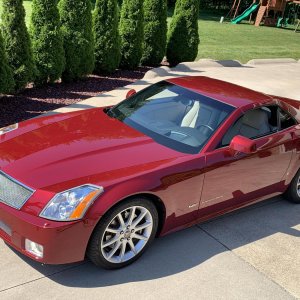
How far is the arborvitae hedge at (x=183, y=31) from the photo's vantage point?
13914 millimetres

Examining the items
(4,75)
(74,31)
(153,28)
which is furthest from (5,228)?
(153,28)

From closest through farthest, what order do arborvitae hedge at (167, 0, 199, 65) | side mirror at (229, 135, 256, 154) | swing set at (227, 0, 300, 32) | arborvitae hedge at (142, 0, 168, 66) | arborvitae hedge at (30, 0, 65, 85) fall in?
side mirror at (229, 135, 256, 154) < arborvitae hedge at (30, 0, 65, 85) < arborvitae hedge at (142, 0, 168, 66) < arborvitae hedge at (167, 0, 199, 65) < swing set at (227, 0, 300, 32)

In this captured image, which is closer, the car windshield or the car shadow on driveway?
the car shadow on driveway

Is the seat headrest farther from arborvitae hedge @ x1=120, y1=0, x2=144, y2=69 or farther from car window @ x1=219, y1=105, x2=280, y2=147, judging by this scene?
arborvitae hedge @ x1=120, y1=0, x2=144, y2=69

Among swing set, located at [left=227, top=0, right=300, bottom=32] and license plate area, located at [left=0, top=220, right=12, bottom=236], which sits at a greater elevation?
swing set, located at [left=227, top=0, right=300, bottom=32]

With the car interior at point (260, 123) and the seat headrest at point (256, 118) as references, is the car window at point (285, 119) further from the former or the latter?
the seat headrest at point (256, 118)

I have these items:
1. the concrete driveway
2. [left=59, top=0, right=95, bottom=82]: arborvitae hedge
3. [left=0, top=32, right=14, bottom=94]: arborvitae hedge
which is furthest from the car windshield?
[left=59, top=0, right=95, bottom=82]: arborvitae hedge

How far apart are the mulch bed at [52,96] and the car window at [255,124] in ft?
13.5

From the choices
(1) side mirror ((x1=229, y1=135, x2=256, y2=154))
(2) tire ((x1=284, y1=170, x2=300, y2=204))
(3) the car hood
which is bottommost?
(2) tire ((x1=284, y1=170, x2=300, y2=204))

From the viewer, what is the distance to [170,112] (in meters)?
4.92

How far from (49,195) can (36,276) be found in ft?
2.47

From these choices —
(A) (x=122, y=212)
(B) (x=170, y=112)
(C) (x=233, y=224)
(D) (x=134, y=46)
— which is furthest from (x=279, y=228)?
(D) (x=134, y=46)

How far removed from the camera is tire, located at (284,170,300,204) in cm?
549

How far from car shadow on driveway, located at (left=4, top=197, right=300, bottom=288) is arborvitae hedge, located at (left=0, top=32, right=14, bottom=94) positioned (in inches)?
183
